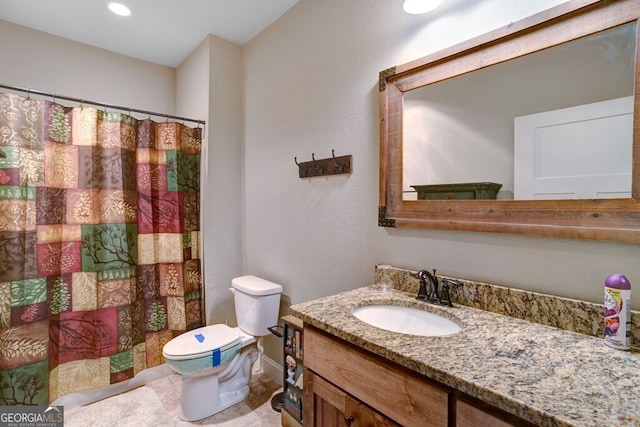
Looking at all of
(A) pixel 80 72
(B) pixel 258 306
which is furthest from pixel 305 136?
(A) pixel 80 72

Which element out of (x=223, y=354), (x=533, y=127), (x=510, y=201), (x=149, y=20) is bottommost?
(x=223, y=354)

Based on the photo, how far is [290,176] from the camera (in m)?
2.01

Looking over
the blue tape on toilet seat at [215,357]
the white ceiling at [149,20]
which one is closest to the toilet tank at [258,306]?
the blue tape on toilet seat at [215,357]

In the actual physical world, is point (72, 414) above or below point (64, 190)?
below

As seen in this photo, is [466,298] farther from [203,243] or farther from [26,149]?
[26,149]

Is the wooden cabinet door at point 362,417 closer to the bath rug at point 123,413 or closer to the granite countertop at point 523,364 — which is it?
the granite countertop at point 523,364

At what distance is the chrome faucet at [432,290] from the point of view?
3.84 feet

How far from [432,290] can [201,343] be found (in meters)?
1.38

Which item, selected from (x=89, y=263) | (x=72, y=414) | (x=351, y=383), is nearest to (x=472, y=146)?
(x=351, y=383)

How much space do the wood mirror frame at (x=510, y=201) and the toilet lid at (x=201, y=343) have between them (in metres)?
1.21

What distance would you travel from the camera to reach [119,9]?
1.99m

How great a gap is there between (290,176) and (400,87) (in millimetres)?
918

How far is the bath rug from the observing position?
1740mm

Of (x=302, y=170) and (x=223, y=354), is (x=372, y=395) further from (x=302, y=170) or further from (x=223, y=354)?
(x=302, y=170)
